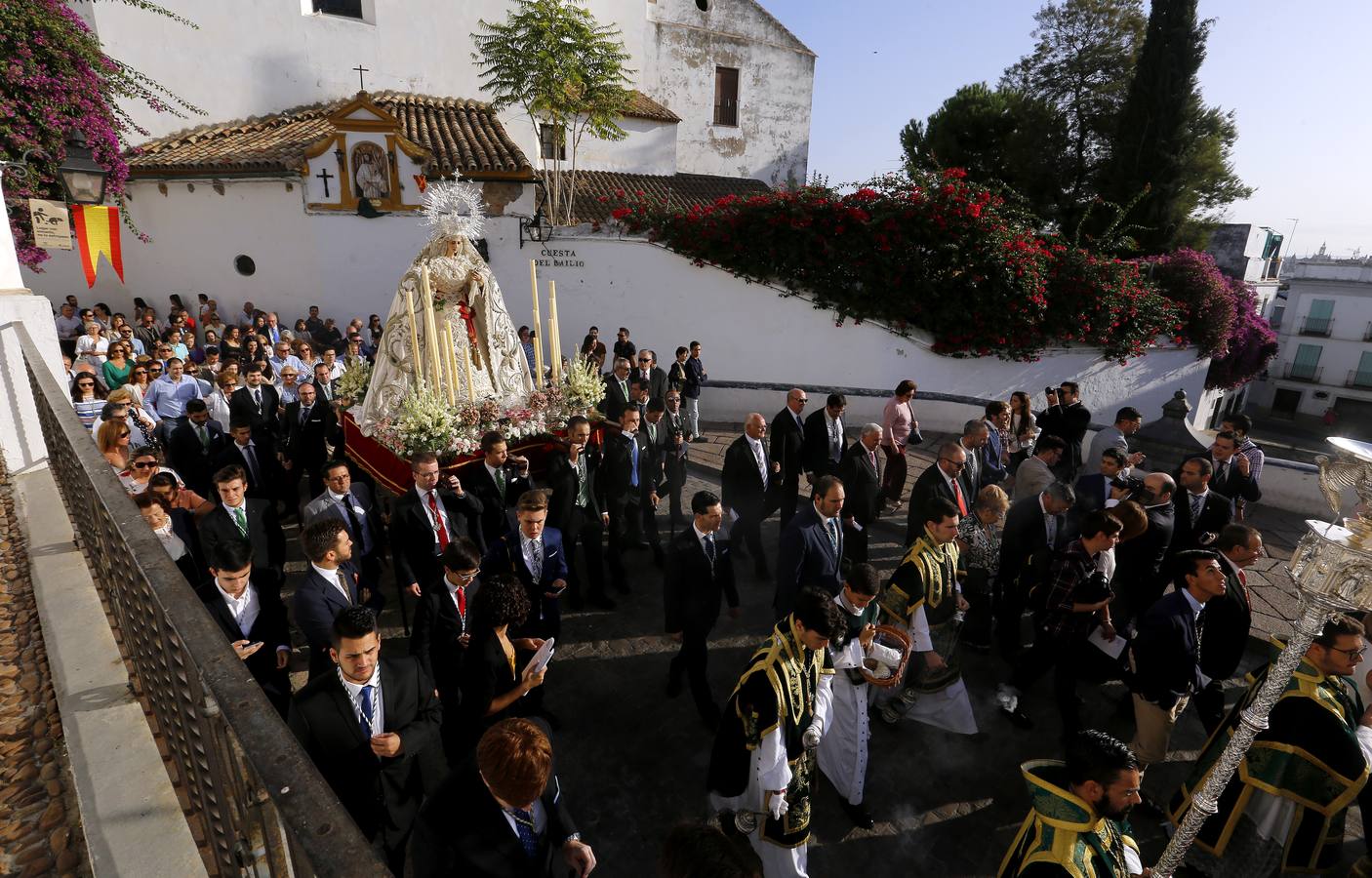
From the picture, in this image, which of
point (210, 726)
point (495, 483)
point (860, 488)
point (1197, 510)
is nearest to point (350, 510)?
point (495, 483)

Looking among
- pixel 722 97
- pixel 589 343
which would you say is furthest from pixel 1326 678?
pixel 722 97

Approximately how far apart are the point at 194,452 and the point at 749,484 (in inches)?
223

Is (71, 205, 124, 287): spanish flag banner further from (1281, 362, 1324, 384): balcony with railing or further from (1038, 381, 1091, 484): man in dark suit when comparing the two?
(1281, 362, 1324, 384): balcony with railing

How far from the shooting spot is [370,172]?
14227mm

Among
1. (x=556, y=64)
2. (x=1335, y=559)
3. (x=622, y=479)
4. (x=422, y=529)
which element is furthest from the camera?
(x=556, y=64)

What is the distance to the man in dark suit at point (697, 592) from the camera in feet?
16.0

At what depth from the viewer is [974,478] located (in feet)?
22.4

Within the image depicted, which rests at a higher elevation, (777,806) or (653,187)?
(653,187)

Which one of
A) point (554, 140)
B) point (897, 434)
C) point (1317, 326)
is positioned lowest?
point (1317, 326)

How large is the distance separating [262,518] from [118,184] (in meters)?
13.7

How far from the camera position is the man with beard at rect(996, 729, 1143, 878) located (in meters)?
2.70

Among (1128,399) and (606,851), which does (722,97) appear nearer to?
(1128,399)

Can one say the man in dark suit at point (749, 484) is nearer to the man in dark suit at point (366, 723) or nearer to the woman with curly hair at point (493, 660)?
the woman with curly hair at point (493, 660)

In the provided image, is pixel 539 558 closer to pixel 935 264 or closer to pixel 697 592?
pixel 697 592
